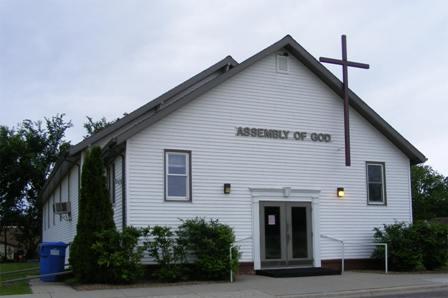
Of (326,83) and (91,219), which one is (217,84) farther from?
(91,219)

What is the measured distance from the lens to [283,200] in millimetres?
20141

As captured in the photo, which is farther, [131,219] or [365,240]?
[365,240]

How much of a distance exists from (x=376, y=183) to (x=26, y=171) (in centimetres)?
3221

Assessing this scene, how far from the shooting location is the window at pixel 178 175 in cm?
1852

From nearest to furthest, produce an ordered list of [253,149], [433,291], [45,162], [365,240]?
[433,291] → [253,149] → [365,240] → [45,162]

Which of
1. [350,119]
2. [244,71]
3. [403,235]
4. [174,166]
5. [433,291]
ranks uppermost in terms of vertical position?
[244,71]

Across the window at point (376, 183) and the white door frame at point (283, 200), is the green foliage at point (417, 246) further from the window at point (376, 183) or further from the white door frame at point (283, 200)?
the white door frame at point (283, 200)

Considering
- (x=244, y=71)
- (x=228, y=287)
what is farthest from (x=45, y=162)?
(x=228, y=287)

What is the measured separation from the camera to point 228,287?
15.8m

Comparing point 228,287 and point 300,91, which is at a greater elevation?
point 300,91

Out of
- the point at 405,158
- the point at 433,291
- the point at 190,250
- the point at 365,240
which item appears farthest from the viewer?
the point at 405,158

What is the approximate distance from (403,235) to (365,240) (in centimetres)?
147

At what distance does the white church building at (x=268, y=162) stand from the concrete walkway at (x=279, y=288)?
247cm

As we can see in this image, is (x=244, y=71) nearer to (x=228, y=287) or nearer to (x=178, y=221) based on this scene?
(x=178, y=221)
